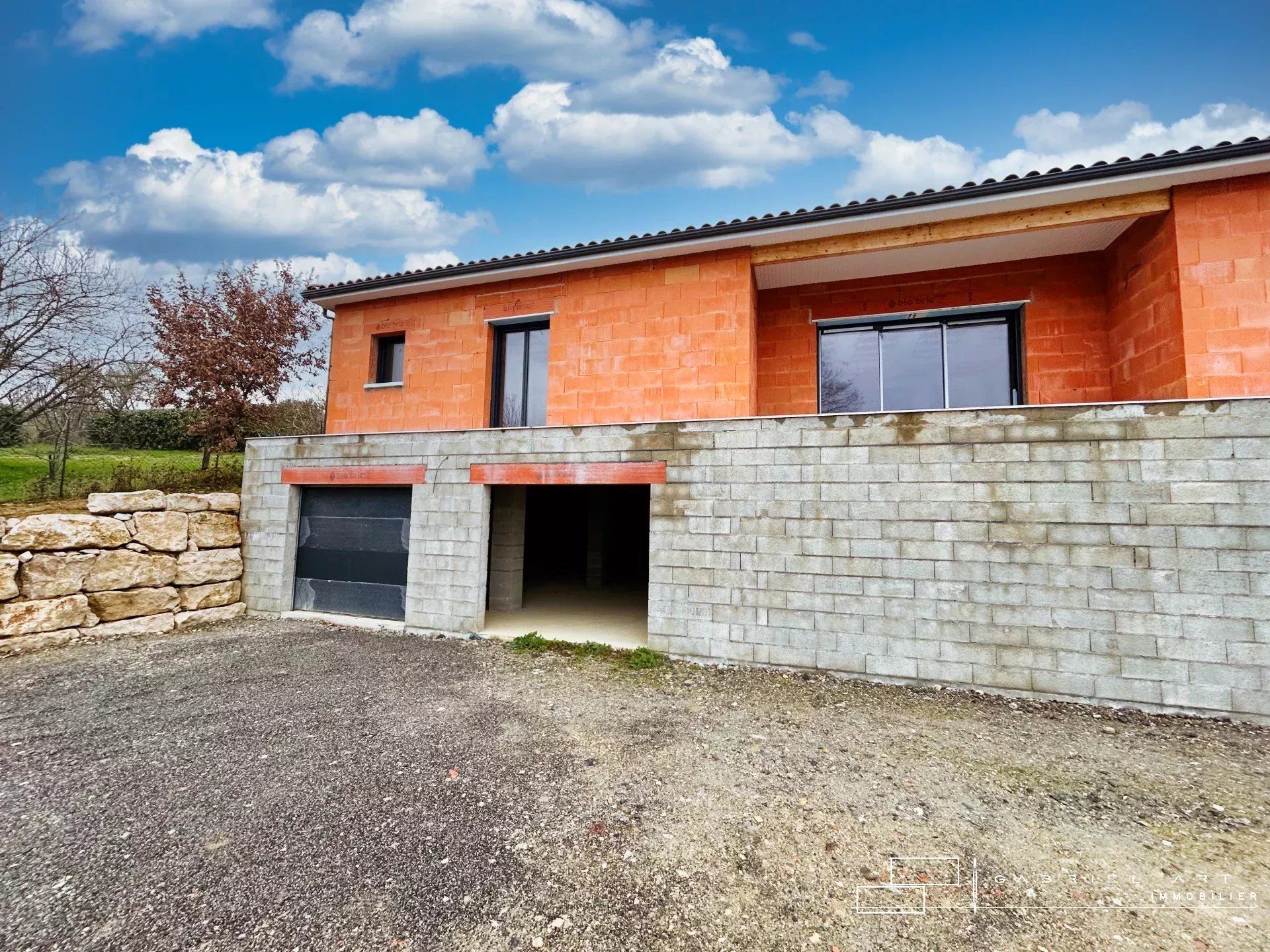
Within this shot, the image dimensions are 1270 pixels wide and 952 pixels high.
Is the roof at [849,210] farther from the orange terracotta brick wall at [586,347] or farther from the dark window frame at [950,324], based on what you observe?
the dark window frame at [950,324]

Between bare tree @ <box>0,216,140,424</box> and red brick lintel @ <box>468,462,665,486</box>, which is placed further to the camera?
bare tree @ <box>0,216,140,424</box>

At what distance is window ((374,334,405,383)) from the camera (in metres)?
9.46

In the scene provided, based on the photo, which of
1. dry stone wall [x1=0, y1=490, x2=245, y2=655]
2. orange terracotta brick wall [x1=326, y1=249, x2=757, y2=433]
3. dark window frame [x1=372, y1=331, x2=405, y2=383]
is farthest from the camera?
dark window frame [x1=372, y1=331, x2=405, y2=383]

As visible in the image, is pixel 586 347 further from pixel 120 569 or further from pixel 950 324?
pixel 120 569

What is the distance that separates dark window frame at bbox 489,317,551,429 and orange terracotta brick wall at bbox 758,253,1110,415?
3.87 m

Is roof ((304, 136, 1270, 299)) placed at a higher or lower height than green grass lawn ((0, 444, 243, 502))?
higher

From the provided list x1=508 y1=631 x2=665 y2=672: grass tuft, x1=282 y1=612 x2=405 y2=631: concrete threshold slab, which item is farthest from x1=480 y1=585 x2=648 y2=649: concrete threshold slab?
x1=282 y1=612 x2=405 y2=631: concrete threshold slab

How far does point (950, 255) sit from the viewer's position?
7.00 metres

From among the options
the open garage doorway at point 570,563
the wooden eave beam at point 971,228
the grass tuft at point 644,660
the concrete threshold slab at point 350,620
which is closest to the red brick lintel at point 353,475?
the open garage doorway at point 570,563

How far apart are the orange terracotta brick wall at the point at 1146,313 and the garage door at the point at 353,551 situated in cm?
990

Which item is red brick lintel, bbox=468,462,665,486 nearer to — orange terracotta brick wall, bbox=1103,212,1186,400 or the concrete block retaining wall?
the concrete block retaining wall

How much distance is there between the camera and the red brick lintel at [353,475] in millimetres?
7648

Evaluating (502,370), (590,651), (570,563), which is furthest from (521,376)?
(570,563)

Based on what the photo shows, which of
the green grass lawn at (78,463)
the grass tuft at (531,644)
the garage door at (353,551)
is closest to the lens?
the grass tuft at (531,644)
